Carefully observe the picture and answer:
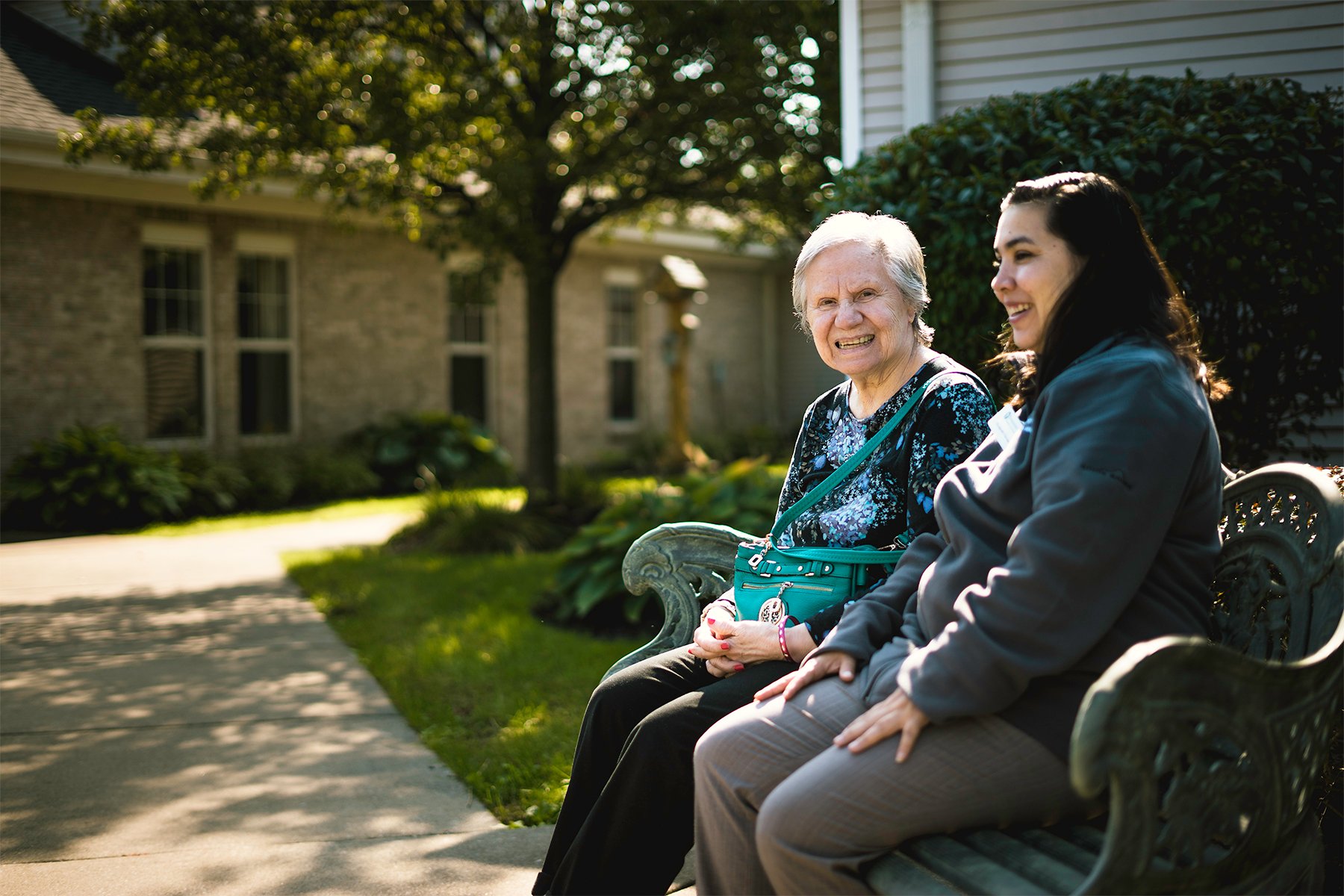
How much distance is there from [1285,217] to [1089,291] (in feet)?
9.11

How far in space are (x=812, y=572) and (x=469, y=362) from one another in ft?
44.3

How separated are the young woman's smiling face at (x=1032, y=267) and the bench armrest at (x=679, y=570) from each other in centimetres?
112

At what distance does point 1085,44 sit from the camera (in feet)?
19.6

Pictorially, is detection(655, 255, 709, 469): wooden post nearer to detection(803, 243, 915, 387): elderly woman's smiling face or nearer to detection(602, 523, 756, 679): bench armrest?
detection(602, 523, 756, 679): bench armrest

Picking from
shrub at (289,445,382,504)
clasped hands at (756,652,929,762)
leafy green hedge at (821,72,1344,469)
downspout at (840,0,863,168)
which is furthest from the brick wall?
clasped hands at (756,652,929,762)

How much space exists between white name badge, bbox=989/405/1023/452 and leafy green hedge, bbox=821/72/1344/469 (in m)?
2.09

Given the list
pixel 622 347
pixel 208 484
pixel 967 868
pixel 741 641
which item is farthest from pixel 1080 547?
pixel 622 347

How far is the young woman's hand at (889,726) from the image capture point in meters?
1.81

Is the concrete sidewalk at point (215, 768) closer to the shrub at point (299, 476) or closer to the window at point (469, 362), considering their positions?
the shrub at point (299, 476)

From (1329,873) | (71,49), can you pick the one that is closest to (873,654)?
(1329,873)

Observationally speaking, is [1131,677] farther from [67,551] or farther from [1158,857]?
[67,551]

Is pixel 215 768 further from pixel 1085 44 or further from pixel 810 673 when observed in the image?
pixel 1085 44

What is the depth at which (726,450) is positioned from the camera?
57.6 feet

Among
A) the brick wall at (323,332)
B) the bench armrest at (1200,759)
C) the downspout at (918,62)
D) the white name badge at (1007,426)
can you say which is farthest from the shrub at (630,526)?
the brick wall at (323,332)
